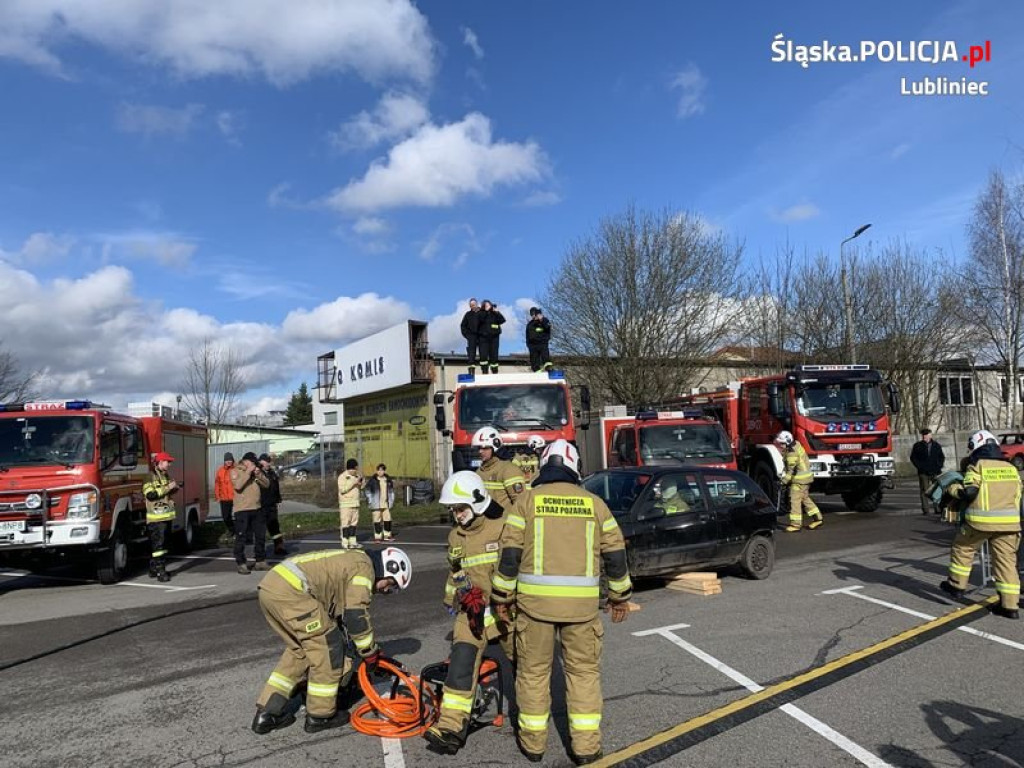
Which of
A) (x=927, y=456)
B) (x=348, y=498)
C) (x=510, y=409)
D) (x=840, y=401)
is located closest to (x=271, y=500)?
(x=348, y=498)

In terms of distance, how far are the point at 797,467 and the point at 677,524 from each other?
19.5ft

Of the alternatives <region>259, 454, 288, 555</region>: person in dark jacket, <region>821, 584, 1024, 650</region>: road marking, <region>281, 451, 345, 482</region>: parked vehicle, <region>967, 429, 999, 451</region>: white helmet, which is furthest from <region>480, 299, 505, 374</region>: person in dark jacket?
<region>281, 451, 345, 482</region>: parked vehicle

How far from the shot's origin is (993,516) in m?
6.75

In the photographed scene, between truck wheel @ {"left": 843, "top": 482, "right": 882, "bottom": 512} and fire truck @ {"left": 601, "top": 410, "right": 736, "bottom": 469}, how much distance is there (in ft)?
12.6

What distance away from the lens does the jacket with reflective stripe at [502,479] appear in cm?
689

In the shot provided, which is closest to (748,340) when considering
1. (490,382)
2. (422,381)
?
(422,381)

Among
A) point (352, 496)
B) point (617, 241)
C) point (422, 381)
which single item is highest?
point (617, 241)

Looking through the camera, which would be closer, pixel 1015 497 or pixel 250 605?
pixel 1015 497

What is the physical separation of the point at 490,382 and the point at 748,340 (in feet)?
57.7

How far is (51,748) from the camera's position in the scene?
4348 mm

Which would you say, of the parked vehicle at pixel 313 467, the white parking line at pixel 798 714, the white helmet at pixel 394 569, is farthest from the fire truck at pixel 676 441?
the parked vehicle at pixel 313 467

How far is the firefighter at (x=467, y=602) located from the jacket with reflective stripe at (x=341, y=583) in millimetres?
533

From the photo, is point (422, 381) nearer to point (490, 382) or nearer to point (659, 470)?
point (490, 382)

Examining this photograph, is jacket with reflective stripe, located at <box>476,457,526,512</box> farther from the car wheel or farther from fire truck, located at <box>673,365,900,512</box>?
fire truck, located at <box>673,365,900,512</box>
